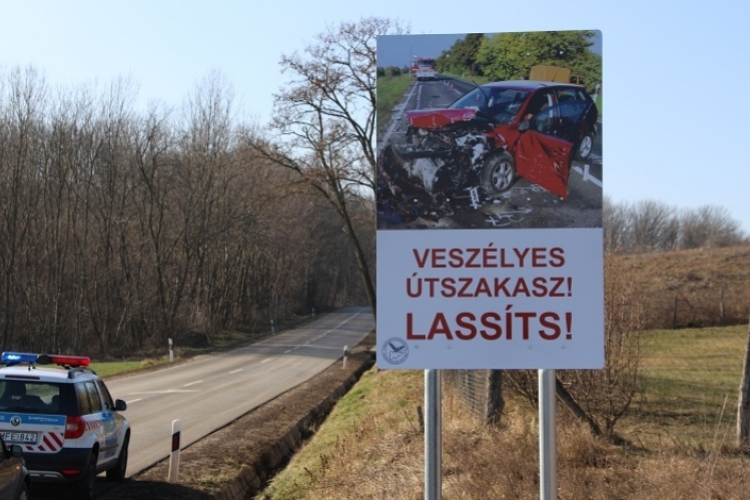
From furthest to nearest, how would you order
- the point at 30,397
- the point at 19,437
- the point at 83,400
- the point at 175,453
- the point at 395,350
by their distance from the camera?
the point at 175,453
the point at 83,400
the point at 30,397
the point at 19,437
the point at 395,350

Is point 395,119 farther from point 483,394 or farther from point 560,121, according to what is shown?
point 483,394

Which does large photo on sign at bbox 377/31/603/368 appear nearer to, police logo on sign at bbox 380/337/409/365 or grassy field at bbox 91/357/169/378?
police logo on sign at bbox 380/337/409/365

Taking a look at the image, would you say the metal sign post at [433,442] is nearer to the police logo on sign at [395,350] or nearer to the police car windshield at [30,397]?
the police logo on sign at [395,350]

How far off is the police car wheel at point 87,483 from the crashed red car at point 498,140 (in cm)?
738

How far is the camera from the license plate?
1038 cm

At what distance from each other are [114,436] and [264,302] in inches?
2676

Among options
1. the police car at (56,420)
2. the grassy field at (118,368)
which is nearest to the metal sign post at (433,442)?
the police car at (56,420)

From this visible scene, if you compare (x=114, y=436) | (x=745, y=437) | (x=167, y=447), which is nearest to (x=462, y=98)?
(x=745, y=437)

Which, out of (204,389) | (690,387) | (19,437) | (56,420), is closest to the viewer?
(19,437)

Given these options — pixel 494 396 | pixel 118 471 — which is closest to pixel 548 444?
pixel 494 396

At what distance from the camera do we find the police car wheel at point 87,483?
34.5 ft

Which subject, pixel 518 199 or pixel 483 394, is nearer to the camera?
pixel 518 199

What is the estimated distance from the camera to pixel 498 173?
4836 mm

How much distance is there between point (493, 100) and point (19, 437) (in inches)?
312
